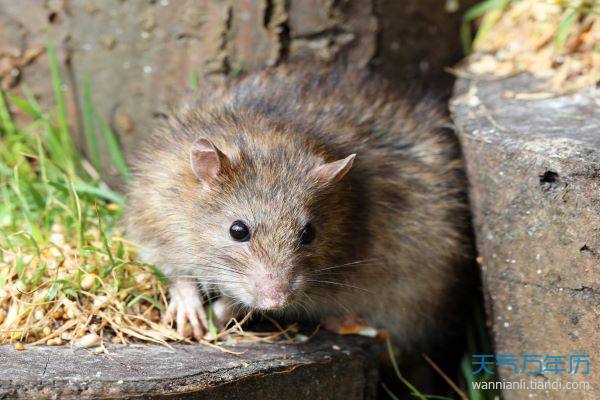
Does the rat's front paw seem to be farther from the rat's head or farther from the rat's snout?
the rat's snout

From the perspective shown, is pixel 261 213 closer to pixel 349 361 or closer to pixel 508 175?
pixel 349 361

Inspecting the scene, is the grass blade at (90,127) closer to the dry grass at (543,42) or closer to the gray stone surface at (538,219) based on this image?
the gray stone surface at (538,219)

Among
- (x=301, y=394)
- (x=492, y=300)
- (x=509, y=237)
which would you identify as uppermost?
(x=509, y=237)

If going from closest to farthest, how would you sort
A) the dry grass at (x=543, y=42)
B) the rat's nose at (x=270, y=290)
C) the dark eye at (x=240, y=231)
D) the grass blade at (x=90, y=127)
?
1. the rat's nose at (x=270, y=290)
2. the dark eye at (x=240, y=231)
3. the dry grass at (x=543, y=42)
4. the grass blade at (x=90, y=127)

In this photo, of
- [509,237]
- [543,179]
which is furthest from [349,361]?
[543,179]

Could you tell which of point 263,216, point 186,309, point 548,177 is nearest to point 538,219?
point 548,177

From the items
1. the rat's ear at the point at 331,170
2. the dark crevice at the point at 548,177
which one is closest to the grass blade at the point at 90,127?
the rat's ear at the point at 331,170
